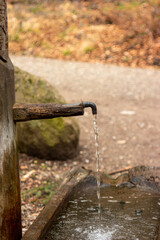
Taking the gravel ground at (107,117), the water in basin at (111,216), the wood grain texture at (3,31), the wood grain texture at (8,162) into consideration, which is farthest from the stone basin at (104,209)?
the wood grain texture at (3,31)

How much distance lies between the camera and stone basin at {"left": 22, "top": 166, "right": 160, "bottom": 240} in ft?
7.94

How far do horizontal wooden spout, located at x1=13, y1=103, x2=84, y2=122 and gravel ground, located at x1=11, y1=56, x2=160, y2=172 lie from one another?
262 cm

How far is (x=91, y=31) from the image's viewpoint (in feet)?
36.0

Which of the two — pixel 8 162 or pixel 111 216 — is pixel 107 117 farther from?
pixel 8 162

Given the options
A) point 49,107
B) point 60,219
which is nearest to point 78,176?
point 60,219

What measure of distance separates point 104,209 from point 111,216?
0.36 feet

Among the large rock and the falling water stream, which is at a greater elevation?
the large rock

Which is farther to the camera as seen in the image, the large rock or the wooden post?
the large rock

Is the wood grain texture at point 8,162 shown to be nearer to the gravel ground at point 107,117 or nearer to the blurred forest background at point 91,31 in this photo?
the gravel ground at point 107,117

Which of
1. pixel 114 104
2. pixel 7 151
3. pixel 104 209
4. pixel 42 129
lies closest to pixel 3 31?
pixel 7 151

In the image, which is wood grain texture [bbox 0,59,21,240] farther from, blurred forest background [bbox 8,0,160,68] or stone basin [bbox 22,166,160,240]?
blurred forest background [bbox 8,0,160,68]

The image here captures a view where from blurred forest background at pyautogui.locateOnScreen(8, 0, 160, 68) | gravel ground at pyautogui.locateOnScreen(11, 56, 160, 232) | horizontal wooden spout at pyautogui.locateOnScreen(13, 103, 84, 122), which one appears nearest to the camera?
horizontal wooden spout at pyautogui.locateOnScreen(13, 103, 84, 122)

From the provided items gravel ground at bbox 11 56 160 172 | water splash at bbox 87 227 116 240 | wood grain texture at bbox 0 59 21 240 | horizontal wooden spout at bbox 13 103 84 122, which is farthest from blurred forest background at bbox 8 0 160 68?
wood grain texture at bbox 0 59 21 240

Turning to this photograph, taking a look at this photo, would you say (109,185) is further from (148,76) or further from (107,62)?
(107,62)
